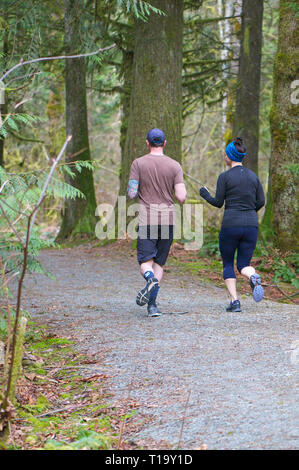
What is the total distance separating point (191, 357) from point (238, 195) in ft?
9.06

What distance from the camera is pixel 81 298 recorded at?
913 cm

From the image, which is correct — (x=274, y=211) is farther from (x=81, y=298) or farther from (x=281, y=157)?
(x=81, y=298)

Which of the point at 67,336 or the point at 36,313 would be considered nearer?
the point at 67,336

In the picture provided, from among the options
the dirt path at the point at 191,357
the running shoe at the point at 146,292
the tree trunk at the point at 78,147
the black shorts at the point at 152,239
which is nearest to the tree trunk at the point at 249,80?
the tree trunk at the point at 78,147

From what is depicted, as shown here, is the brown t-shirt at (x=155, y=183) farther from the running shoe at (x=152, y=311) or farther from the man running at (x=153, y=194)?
the running shoe at (x=152, y=311)

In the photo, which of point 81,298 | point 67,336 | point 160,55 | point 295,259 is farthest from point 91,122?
point 67,336

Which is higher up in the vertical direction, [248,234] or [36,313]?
[248,234]

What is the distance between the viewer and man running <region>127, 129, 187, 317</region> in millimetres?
7379

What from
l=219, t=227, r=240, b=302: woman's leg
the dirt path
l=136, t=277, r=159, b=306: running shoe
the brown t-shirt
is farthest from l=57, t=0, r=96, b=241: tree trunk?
l=136, t=277, r=159, b=306: running shoe

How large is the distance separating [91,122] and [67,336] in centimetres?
2249

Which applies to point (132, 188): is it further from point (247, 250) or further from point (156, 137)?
point (247, 250)

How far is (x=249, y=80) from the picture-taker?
1472 cm

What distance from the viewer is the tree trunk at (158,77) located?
1268cm

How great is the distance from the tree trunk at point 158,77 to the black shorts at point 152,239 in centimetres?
550
